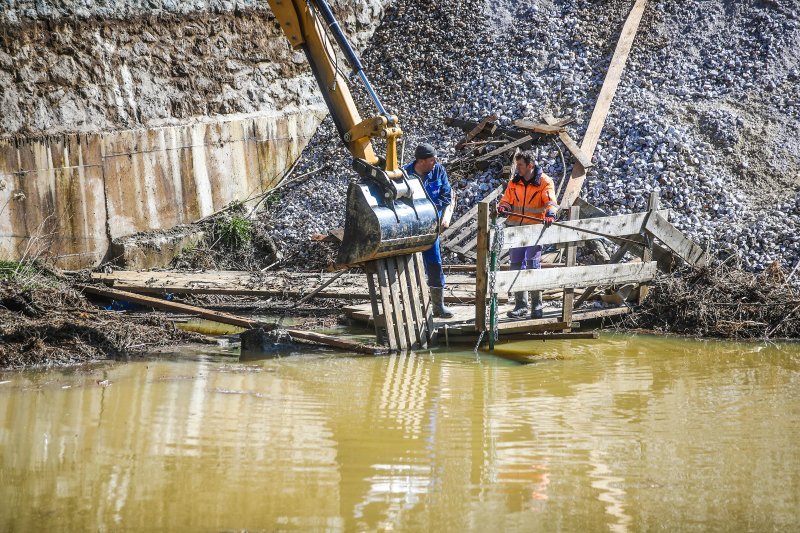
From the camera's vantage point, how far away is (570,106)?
16.2 meters

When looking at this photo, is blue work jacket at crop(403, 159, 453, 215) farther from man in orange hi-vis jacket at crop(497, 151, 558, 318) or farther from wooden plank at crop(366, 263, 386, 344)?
wooden plank at crop(366, 263, 386, 344)

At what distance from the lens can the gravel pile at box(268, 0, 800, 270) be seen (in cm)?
1407

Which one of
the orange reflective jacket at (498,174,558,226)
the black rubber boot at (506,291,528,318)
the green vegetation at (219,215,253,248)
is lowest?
the black rubber boot at (506,291,528,318)

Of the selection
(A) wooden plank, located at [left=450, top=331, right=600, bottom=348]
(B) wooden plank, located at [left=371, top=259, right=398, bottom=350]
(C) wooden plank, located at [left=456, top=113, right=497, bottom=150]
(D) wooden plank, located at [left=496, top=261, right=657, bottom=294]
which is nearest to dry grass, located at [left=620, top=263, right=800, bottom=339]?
(D) wooden plank, located at [left=496, top=261, right=657, bottom=294]

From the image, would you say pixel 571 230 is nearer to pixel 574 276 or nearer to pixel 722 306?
pixel 574 276

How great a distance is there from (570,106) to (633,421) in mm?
9358

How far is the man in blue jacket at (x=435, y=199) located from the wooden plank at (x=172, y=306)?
182 centimetres

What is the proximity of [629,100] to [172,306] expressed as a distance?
837 cm

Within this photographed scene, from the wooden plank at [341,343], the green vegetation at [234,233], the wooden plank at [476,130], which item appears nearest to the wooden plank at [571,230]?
the wooden plank at [341,343]

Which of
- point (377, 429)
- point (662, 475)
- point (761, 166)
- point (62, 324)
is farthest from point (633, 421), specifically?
point (761, 166)

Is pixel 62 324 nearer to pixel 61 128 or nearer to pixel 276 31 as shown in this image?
pixel 61 128

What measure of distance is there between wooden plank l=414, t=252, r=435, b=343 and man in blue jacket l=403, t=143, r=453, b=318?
35 cm

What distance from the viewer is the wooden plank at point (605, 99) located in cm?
1423

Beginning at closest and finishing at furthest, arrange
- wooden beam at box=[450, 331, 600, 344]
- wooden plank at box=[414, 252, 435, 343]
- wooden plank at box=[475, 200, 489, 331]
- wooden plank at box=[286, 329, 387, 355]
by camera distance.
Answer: wooden plank at box=[475, 200, 489, 331]
wooden plank at box=[286, 329, 387, 355]
wooden beam at box=[450, 331, 600, 344]
wooden plank at box=[414, 252, 435, 343]
